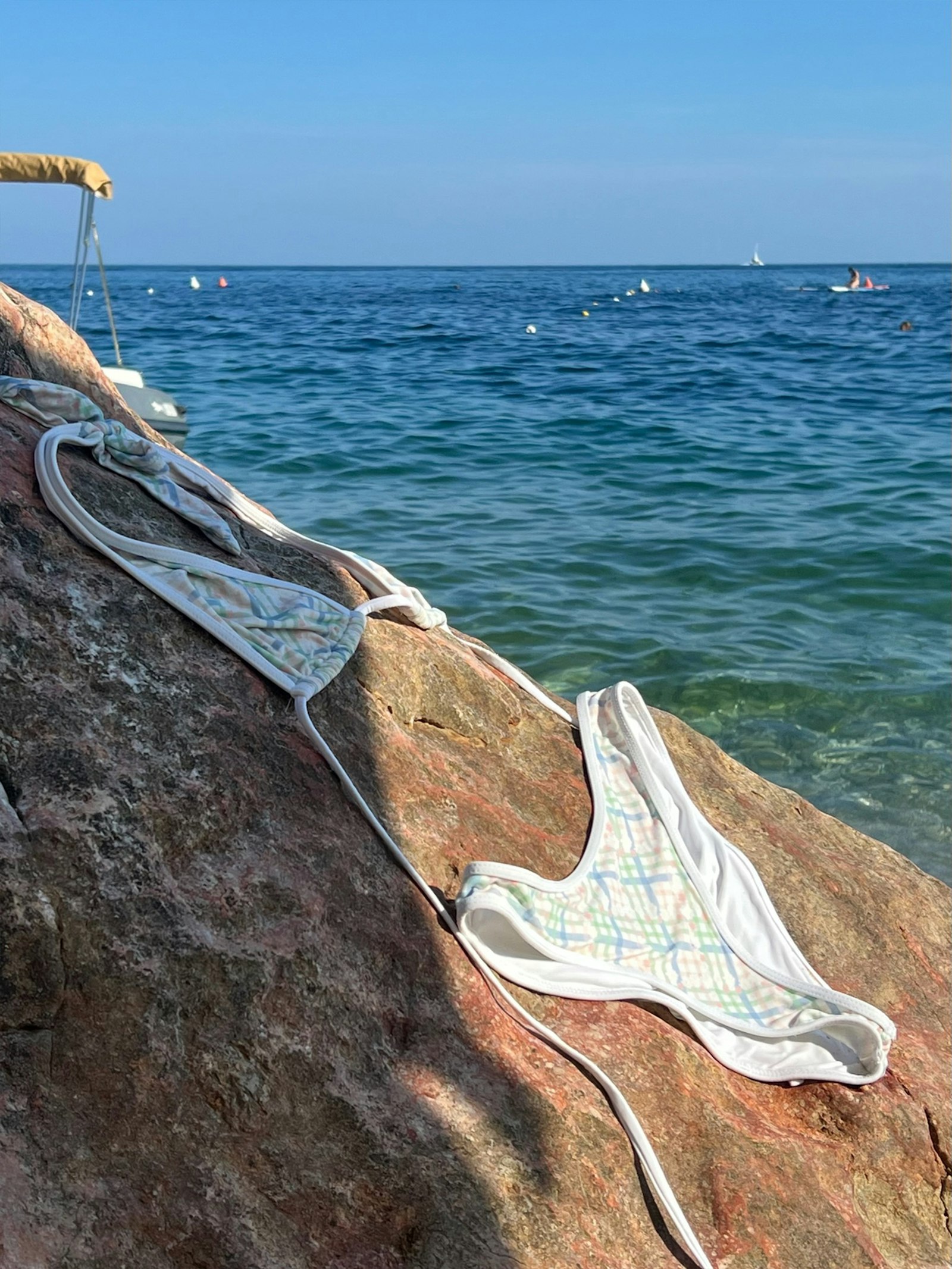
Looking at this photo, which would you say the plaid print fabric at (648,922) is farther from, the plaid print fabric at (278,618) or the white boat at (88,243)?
the white boat at (88,243)

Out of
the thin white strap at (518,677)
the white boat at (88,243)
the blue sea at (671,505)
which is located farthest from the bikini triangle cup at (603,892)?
the white boat at (88,243)

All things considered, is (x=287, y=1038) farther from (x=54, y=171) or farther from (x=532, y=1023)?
(x=54, y=171)

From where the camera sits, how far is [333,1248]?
1896mm

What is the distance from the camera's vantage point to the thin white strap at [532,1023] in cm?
217

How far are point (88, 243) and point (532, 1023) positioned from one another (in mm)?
13443

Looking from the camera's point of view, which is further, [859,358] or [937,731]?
[859,358]

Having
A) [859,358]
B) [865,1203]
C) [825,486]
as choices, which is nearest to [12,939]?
[865,1203]

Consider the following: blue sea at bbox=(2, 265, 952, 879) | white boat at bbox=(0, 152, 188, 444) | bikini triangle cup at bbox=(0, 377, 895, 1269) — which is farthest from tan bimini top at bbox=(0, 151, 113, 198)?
bikini triangle cup at bbox=(0, 377, 895, 1269)

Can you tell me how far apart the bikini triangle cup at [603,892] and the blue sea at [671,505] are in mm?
2893

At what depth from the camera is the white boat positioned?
453 inches

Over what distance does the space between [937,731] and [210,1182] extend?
5587 mm

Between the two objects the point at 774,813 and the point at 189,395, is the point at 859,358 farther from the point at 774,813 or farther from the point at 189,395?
the point at 774,813

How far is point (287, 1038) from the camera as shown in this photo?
81.5 inches

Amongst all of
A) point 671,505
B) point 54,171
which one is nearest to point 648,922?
point 671,505
